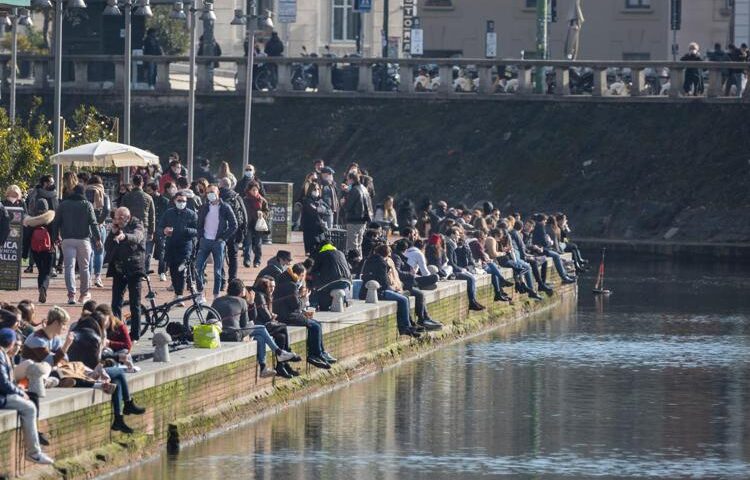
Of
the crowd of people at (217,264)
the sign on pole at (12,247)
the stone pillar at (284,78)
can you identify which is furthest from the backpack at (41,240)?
the stone pillar at (284,78)

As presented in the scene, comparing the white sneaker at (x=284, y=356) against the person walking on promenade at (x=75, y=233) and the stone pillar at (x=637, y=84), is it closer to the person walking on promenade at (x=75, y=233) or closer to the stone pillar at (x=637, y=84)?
the person walking on promenade at (x=75, y=233)

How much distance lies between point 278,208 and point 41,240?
47.4 ft

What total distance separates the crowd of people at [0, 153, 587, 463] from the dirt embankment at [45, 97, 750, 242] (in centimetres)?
1481

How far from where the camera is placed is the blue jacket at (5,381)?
1888 cm

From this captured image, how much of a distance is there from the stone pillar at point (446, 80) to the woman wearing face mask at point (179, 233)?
34898 millimetres

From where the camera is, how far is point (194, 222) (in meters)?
31.4

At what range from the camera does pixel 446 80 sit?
65.8 m

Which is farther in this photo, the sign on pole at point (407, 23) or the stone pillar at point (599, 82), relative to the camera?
the sign on pole at point (407, 23)

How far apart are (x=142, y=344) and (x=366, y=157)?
130 ft

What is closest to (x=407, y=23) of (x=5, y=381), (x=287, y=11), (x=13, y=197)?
(x=287, y=11)

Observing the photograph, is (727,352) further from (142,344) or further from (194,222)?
(142,344)

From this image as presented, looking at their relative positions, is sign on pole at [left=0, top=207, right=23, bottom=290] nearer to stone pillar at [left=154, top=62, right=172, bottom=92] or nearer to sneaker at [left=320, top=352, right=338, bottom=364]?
sneaker at [left=320, top=352, right=338, bottom=364]

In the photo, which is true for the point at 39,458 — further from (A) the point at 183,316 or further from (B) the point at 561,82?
(B) the point at 561,82

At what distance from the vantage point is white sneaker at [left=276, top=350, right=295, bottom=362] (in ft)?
85.9
